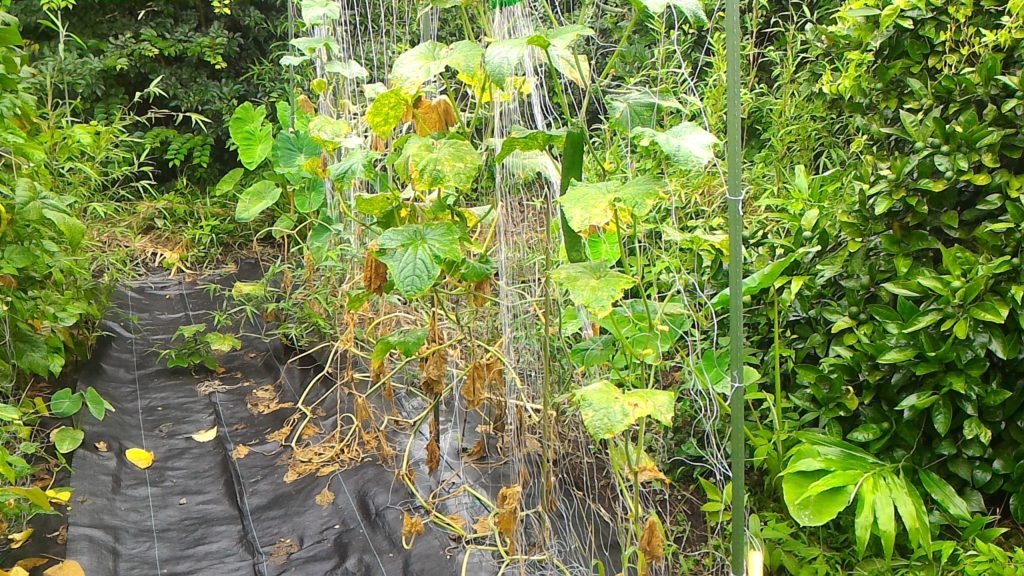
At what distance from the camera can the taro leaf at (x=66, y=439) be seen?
2369 millimetres

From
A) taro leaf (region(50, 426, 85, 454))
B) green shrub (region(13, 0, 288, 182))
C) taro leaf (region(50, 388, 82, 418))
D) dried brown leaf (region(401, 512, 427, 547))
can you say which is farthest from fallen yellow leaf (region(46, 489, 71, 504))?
green shrub (region(13, 0, 288, 182))

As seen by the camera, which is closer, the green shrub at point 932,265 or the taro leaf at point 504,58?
the taro leaf at point 504,58

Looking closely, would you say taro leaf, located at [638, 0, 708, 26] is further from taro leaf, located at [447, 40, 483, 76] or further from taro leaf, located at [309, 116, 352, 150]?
taro leaf, located at [309, 116, 352, 150]

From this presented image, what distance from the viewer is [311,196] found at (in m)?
3.01

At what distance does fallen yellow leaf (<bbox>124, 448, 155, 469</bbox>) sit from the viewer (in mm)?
2568

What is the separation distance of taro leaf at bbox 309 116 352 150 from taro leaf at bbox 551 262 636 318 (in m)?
1.03

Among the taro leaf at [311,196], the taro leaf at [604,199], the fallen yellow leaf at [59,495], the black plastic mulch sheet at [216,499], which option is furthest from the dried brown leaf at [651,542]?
the taro leaf at [311,196]

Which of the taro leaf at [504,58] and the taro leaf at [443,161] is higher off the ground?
the taro leaf at [504,58]

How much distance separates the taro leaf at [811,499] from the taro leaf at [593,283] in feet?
2.40

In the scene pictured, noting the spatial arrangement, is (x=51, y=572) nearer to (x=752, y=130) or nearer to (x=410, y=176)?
(x=410, y=176)

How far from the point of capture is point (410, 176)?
1771 millimetres

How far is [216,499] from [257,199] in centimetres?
110

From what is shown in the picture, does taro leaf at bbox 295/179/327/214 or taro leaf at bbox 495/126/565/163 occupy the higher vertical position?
taro leaf at bbox 495/126/565/163

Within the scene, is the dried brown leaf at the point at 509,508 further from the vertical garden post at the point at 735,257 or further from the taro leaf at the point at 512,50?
the taro leaf at the point at 512,50
